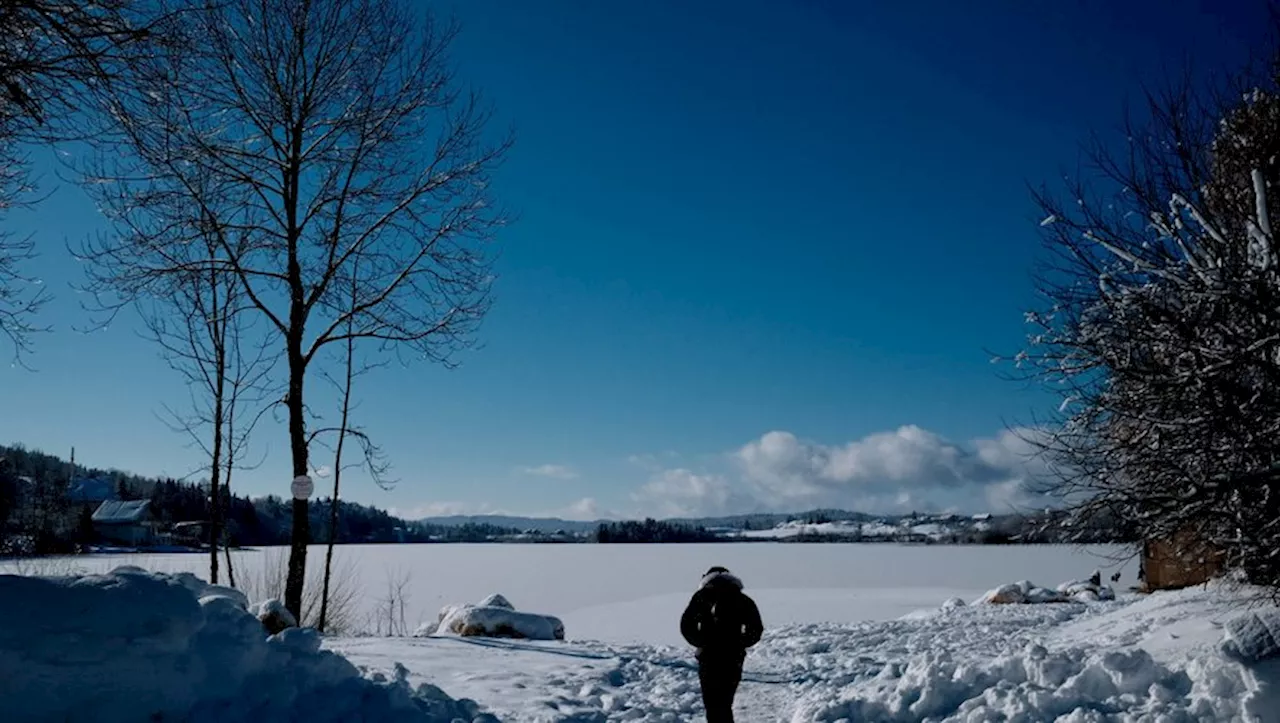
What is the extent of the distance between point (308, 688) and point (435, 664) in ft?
Answer: 11.6

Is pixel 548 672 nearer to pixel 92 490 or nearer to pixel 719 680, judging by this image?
pixel 719 680

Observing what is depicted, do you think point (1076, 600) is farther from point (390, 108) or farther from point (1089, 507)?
point (390, 108)

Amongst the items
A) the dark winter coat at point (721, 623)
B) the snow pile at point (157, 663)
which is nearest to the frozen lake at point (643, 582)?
the dark winter coat at point (721, 623)

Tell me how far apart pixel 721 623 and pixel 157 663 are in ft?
12.1

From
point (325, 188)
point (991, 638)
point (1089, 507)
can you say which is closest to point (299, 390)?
point (325, 188)

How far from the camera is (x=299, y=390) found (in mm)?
11219

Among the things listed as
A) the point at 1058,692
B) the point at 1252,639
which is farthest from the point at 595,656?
the point at 1252,639

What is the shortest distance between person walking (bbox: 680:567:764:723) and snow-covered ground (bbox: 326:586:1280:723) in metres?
1.70

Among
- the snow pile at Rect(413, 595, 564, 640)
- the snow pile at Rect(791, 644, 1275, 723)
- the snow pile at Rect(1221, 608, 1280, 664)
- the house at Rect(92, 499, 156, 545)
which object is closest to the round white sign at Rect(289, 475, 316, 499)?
the snow pile at Rect(413, 595, 564, 640)

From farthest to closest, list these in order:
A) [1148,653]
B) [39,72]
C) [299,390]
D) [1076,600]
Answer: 1. [1076,600]
2. [299,390]
3. [1148,653]
4. [39,72]

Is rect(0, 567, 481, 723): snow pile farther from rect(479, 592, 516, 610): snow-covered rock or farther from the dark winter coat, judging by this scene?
rect(479, 592, 516, 610): snow-covered rock

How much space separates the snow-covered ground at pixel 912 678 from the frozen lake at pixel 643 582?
4.22ft

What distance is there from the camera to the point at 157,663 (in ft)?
18.1

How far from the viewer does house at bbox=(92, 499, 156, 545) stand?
1886 inches
